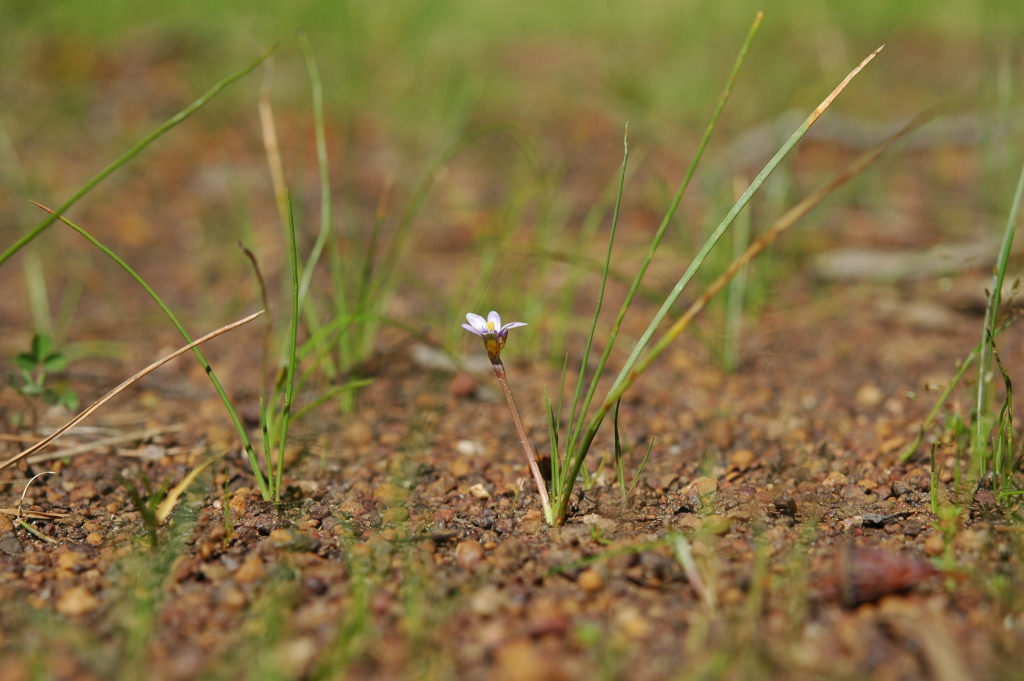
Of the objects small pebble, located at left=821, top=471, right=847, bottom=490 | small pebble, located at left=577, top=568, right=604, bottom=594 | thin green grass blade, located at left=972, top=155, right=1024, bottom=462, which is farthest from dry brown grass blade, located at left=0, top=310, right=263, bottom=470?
thin green grass blade, located at left=972, top=155, right=1024, bottom=462

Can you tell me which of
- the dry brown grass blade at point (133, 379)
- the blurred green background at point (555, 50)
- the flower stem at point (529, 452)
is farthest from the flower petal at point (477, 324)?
the blurred green background at point (555, 50)

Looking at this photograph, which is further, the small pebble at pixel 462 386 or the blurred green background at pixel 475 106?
the blurred green background at pixel 475 106

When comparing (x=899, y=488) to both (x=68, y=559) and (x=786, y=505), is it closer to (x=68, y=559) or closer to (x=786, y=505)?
(x=786, y=505)

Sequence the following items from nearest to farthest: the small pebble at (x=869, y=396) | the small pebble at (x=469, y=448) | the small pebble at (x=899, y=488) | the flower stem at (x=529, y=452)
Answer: the flower stem at (x=529, y=452) → the small pebble at (x=899, y=488) → the small pebble at (x=469, y=448) → the small pebble at (x=869, y=396)

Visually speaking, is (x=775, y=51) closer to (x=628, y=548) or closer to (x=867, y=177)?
(x=867, y=177)

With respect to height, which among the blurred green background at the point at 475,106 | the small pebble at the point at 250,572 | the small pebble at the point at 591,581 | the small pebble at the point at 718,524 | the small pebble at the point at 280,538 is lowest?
the small pebble at the point at 591,581

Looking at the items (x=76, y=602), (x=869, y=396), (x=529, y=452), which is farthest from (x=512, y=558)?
(x=869, y=396)

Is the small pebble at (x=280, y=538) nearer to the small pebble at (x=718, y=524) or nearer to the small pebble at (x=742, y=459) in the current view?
the small pebble at (x=718, y=524)

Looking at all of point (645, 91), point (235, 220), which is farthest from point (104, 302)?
point (645, 91)
